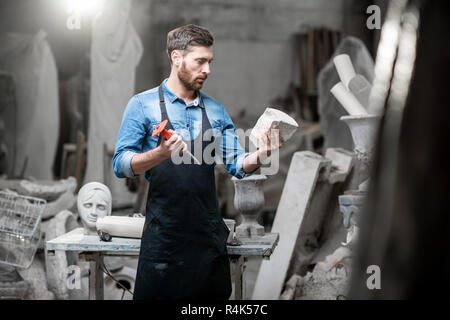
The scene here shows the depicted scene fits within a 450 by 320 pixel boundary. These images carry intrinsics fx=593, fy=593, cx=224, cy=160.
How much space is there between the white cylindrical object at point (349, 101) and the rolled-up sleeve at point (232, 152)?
129cm

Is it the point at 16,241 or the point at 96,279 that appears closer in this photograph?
the point at 96,279

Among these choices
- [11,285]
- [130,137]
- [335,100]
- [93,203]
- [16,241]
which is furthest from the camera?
[335,100]

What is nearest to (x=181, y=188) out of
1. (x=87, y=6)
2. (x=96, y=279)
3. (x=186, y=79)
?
(x=186, y=79)

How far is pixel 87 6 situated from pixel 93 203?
512 cm

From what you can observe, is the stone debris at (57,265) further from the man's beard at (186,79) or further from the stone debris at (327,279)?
the man's beard at (186,79)

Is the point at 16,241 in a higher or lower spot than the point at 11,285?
higher

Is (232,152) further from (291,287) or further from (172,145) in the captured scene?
(291,287)

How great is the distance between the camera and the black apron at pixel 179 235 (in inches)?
91.0

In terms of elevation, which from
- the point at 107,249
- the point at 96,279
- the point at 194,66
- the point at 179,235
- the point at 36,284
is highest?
the point at 194,66

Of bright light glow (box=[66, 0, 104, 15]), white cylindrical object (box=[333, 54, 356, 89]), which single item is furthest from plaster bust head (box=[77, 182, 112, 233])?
bright light glow (box=[66, 0, 104, 15])

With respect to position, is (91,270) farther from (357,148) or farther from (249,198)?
(357,148)

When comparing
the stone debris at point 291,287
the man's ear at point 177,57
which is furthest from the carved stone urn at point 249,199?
the man's ear at point 177,57

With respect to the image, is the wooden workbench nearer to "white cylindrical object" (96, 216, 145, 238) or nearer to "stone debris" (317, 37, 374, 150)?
"white cylindrical object" (96, 216, 145, 238)

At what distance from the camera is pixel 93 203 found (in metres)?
3.68
